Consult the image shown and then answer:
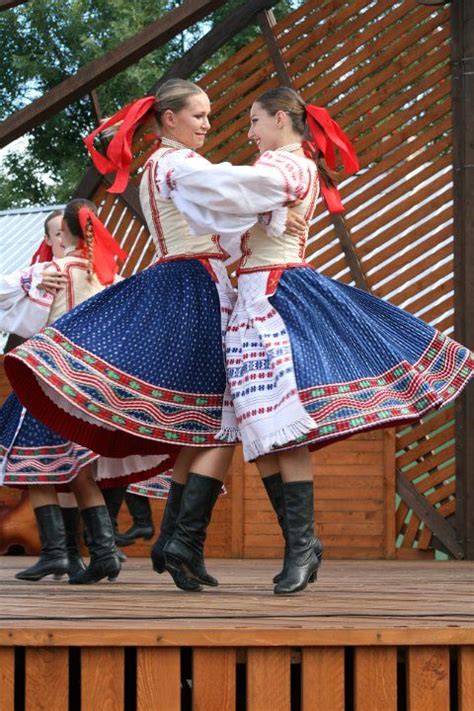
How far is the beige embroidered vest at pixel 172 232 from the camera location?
12.6ft

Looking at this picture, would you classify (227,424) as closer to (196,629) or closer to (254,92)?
(196,629)

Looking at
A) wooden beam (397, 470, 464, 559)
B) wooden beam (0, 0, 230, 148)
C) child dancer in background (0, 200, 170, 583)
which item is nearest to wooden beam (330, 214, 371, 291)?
wooden beam (397, 470, 464, 559)

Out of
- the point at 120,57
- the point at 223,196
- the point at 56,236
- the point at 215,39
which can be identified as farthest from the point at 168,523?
the point at 215,39

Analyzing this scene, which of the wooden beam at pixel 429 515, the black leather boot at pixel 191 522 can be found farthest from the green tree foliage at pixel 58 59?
the black leather boot at pixel 191 522

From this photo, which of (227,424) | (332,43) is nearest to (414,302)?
(332,43)

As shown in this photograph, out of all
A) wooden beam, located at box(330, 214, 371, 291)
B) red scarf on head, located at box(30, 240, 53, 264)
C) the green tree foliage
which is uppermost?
the green tree foliage

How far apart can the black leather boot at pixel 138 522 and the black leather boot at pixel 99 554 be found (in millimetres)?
1788

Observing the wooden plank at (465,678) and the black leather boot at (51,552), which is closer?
the wooden plank at (465,678)

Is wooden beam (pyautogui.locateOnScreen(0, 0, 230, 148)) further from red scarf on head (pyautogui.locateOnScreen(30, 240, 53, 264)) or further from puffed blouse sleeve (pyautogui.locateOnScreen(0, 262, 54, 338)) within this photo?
puffed blouse sleeve (pyautogui.locateOnScreen(0, 262, 54, 338))

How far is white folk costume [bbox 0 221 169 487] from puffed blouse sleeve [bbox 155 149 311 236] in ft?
3.67

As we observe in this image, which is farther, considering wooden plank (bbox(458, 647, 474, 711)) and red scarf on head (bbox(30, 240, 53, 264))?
red scarf on head (bbox(30, 240, 53, 264))

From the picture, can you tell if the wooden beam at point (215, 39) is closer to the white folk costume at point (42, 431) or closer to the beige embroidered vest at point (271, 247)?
the white folk costume at point (42, 431)

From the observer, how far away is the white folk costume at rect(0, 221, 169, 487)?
4445mm

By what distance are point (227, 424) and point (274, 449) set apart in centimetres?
22
